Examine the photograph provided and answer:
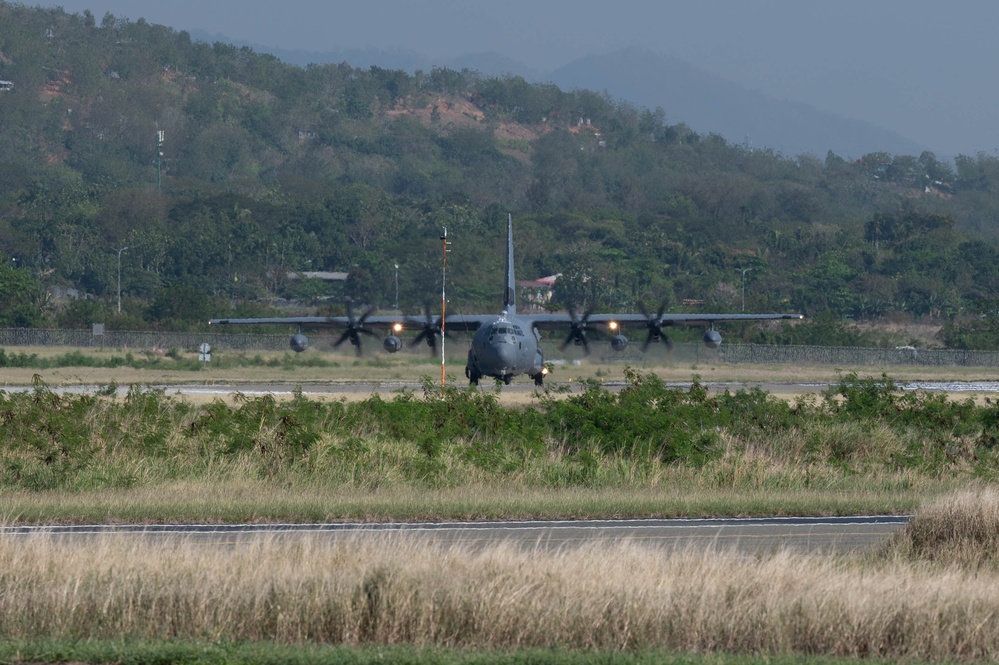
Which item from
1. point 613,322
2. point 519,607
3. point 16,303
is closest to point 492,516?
point 519,607

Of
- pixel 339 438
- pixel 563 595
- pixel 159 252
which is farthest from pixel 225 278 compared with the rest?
pixel 563 595

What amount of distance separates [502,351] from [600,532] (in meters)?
28.3

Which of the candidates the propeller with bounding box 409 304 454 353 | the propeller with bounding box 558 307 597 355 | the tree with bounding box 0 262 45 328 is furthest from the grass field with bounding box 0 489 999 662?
the tree with bounding box 0 262 45 328

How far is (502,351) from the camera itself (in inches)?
1829

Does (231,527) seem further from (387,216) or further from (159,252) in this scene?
(387,216)

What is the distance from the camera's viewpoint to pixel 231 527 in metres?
19.0

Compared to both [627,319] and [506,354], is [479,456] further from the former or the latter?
[627,319]

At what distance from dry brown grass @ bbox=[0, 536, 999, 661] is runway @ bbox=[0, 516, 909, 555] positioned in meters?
3.80

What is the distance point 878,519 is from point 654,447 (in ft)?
19.0

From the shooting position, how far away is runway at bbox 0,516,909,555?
55.9 feet

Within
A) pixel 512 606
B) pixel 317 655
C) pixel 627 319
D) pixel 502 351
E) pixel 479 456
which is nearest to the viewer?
pixel 317 655

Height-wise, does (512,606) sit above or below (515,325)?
below

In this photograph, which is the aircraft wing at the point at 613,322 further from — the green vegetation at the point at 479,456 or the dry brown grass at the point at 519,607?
the dry brown grass at the point at 519,607

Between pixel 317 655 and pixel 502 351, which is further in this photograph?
pixel 502 351
